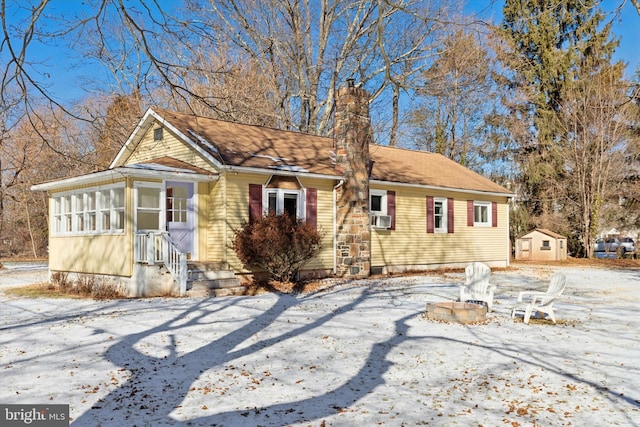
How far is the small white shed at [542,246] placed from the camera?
25.4 m

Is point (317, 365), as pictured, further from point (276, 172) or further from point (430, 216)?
point (430, 216)

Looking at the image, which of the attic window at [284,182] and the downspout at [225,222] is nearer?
the downspout at [225,222]

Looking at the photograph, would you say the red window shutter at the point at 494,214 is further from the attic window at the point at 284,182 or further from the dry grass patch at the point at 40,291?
the dry grass patch at the point at 40,291

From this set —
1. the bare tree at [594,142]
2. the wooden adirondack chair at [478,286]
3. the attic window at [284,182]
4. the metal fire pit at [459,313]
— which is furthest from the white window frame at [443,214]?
the bare tree at [594,142]

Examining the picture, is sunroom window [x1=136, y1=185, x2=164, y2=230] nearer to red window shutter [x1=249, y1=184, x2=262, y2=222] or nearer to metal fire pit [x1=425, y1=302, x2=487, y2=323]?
red window shutter [x1=249, y1=184, x2=262, y2=222]

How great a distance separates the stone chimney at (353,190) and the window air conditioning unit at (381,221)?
962mm

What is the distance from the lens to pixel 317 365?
6.37m

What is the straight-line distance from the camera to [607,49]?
95.0ft

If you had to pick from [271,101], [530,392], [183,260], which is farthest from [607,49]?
[530,392]

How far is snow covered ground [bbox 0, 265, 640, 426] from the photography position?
15.7 feet

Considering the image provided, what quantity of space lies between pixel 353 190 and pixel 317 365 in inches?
398

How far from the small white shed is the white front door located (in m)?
18.3

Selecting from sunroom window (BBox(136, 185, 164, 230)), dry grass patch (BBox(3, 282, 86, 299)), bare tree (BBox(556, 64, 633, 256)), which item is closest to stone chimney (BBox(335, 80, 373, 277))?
sunroom window (BBox(136, 185, 164, 230))

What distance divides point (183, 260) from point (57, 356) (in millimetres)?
5444
